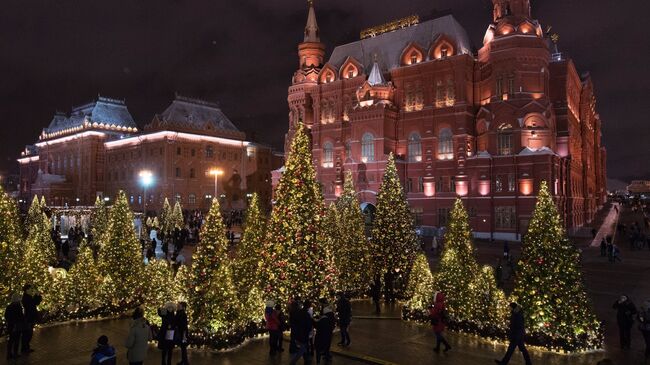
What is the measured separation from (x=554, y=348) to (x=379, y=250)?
7.39 meters

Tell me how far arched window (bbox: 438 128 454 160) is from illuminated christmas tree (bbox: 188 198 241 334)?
122 feet

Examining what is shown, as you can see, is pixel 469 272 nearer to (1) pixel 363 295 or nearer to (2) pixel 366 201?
(1) pixel 363 295

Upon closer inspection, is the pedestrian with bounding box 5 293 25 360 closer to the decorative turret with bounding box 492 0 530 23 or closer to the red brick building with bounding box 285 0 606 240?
the red brick building with bounding box 285 0 606 240

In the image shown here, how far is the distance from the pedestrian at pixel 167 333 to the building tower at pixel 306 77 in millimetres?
A: 49401

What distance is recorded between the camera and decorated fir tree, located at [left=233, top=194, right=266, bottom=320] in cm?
1400

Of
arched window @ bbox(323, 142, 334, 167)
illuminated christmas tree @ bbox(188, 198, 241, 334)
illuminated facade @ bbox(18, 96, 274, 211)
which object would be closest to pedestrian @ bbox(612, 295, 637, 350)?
illuminated christmas tree @ bbox(188, 198, 241, 334)

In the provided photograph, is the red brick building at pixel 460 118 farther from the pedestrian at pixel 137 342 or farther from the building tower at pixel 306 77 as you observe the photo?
the pedestrian at pixel 137 342

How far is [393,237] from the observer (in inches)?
731

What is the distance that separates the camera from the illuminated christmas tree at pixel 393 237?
1847 cm

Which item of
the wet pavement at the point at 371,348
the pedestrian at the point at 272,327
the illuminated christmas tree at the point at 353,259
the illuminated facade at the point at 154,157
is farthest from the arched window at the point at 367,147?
the pedestrian at the point at 272,327

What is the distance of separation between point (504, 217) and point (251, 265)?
106 ft

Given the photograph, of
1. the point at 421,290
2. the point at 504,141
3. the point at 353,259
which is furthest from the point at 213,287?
the point at 504,141

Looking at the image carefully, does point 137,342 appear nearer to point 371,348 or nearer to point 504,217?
point 371,348

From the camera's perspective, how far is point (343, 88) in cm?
5619
